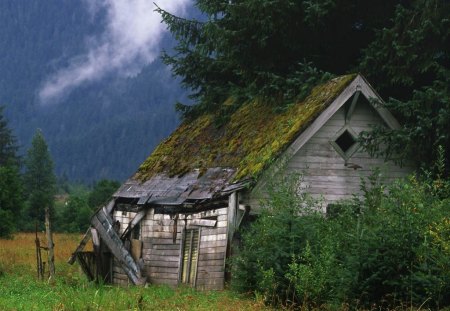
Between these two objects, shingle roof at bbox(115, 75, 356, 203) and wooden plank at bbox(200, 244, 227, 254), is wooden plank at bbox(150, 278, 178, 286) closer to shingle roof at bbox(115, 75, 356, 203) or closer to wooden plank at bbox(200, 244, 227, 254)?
wooden plank at bbox(200, 244, 227, 254)

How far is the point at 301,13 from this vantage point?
858 inches

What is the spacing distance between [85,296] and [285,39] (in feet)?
39.7

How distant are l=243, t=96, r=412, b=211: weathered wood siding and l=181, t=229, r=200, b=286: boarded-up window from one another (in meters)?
3.63

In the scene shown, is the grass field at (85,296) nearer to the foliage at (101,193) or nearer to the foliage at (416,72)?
the foliage at (416,72)

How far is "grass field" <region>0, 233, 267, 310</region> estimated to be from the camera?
1269 cm

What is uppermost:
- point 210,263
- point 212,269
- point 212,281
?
point 210,263

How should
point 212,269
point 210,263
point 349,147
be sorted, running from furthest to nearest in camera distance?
1. point 349,147
2. point 210,263
3. point 212,269

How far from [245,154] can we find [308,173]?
186 cm

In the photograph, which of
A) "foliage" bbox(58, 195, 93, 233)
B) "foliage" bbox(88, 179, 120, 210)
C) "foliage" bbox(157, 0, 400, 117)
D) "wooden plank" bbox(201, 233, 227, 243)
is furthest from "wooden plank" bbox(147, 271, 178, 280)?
"foliage" bbox(88, 179, 120, 210)

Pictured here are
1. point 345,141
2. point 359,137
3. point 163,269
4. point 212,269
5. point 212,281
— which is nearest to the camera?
point 359,137


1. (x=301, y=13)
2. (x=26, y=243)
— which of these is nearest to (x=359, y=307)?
(x=301, y=13)

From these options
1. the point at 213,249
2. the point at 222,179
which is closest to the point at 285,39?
the point at 222,179

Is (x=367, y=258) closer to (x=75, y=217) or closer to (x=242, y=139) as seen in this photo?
(x=242, y=139)

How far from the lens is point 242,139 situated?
21.6m
